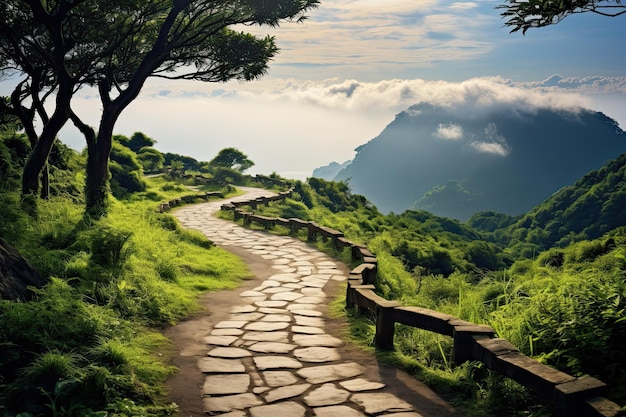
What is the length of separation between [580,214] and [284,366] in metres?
52.6

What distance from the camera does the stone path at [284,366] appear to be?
448 cm

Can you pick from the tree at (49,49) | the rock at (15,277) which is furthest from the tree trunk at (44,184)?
the rock at (15,277)

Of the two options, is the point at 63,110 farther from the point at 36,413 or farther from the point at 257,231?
the point at 36,413

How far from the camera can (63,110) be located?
11.9 m

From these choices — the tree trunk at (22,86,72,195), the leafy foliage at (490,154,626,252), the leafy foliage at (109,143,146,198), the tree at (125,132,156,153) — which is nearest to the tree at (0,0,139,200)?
the tree trunk at (22,86,72,195)

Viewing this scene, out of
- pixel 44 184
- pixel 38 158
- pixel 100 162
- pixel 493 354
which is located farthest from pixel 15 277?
pixel 44 184

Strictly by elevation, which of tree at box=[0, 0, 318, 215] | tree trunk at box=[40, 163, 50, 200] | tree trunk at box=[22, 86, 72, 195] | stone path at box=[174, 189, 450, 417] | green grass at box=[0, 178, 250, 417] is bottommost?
stone path at box=[174, 189, 450, 417]

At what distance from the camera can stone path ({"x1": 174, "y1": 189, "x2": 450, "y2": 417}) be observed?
A: 448 cm

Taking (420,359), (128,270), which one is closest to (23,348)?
(128,270)

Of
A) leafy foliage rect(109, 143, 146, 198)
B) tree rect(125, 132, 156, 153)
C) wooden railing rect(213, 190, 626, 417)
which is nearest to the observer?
wooden railing rect(213, 190, 626, 417)

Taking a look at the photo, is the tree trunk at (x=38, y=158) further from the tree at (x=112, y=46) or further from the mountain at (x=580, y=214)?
the mountain at (x=580, y=214)

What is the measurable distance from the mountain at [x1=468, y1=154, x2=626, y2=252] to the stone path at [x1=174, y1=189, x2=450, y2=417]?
3795 centimetres

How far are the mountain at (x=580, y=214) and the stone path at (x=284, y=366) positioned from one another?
37.9 meters

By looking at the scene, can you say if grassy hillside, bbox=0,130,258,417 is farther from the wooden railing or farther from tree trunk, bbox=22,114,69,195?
the wooden railing
